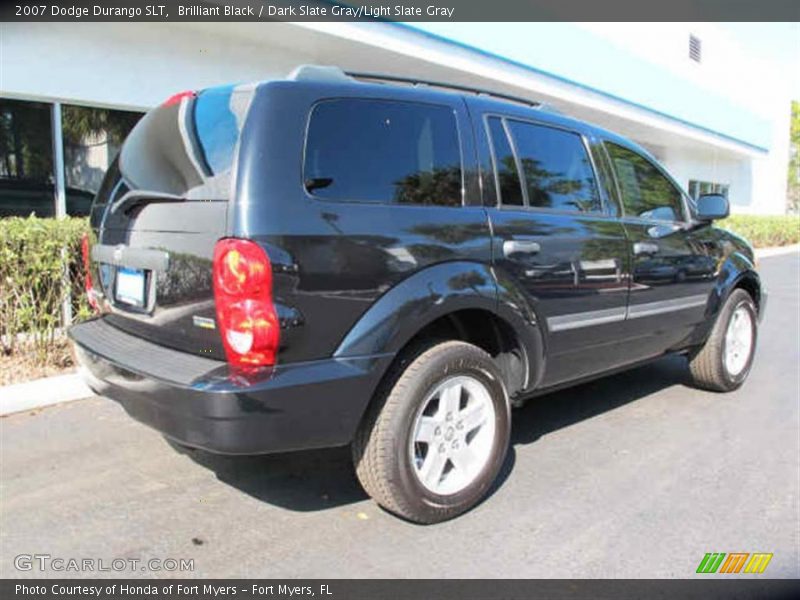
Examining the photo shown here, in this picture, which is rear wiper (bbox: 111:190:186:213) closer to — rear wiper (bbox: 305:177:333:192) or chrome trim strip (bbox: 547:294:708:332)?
rear wiper (bbox: 305:177:333:192)

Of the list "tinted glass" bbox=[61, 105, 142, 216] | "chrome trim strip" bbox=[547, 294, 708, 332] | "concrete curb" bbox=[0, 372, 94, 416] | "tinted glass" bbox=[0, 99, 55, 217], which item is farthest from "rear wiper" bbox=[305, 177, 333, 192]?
"tinted glass" bbox=[0, 99, 55, 217]

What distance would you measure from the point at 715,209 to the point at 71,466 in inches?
177

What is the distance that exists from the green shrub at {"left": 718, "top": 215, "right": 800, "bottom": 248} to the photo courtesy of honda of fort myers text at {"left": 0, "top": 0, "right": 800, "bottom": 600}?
17.2 meters

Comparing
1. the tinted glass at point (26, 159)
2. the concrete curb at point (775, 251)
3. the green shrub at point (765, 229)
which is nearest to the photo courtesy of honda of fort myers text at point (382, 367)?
the tinted glass at point (26, 159)

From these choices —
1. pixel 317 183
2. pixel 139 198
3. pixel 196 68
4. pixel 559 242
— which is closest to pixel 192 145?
pixel 139 198

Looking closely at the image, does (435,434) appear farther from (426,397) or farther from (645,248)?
(645,248)

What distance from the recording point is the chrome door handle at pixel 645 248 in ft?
14.1

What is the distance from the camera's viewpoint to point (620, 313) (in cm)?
419

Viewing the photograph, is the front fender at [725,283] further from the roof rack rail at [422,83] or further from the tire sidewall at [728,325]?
the roof rack rail at [422,83]

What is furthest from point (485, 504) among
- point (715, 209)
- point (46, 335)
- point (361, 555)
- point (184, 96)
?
point (46, 335)

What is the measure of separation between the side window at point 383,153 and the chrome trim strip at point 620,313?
38.6 inches

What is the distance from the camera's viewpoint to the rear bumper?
2613mm

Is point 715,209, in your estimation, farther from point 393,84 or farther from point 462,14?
point 462,14

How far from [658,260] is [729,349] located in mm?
1451
